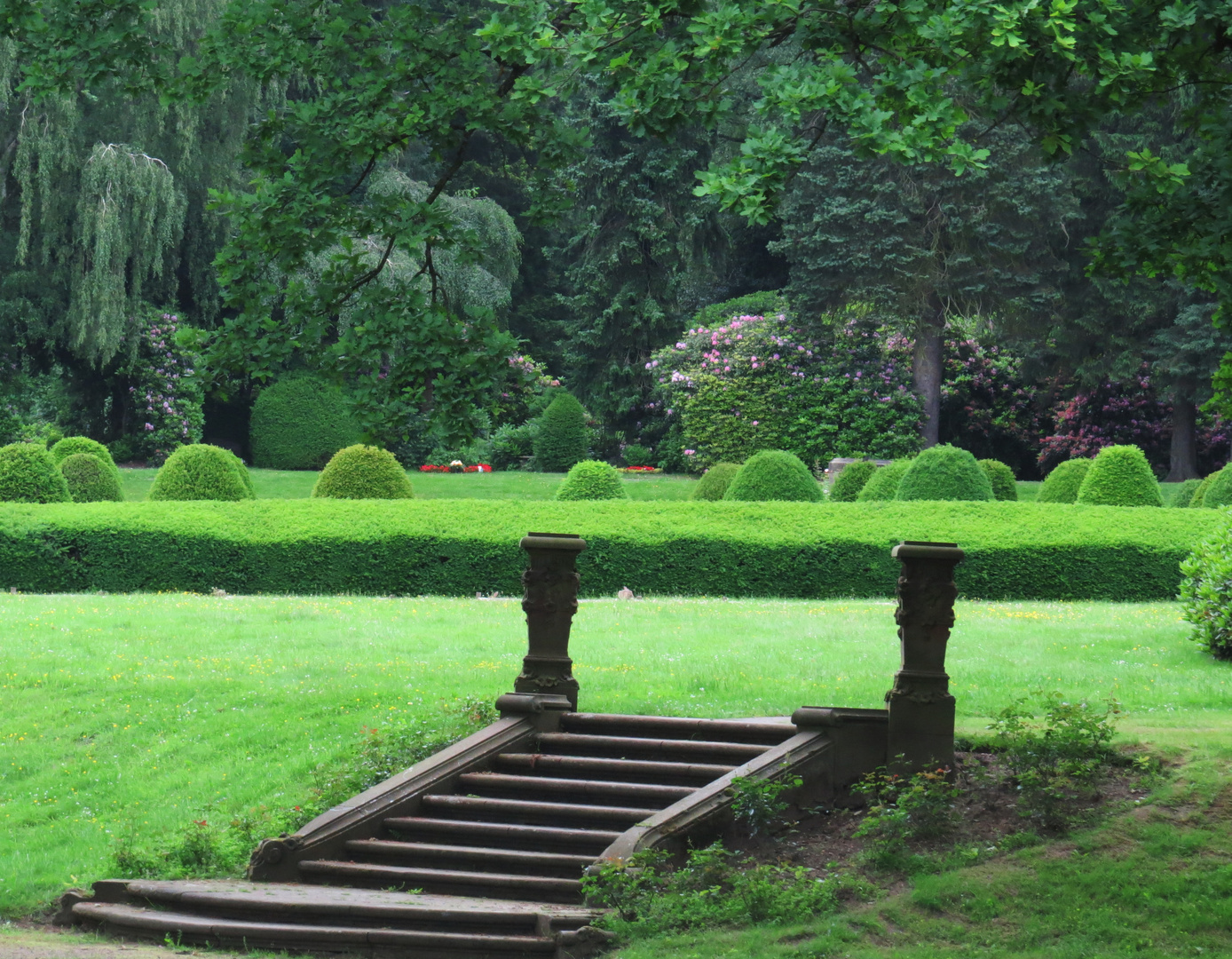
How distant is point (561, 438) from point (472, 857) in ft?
79.4

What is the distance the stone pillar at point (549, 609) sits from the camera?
9.14m

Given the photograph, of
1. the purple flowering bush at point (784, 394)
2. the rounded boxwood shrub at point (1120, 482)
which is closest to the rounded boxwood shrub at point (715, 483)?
the rounded boxwood shrub at point (1120, 482)

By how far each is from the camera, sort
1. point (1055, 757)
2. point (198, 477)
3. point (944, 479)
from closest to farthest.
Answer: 1. point (1055, 757)
2. point (198, 477)
3. point (944, 479)

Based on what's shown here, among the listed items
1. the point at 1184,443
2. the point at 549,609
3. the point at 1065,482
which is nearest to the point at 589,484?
the point at 1065,482

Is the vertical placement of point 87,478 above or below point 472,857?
above

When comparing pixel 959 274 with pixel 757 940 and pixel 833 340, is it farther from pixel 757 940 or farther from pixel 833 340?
pixel 757 940

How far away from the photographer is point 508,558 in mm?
16797

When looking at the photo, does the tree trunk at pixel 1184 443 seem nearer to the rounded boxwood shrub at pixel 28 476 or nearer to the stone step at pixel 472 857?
the rounded boxwood shrub at pixel 28 476

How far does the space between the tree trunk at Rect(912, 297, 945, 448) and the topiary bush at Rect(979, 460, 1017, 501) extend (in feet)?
18.4

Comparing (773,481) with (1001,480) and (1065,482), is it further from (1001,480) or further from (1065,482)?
(1001,480)

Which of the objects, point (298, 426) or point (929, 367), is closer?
point (929, 367)

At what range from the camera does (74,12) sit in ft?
26.1

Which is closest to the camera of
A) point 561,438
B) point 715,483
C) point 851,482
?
point 715,483

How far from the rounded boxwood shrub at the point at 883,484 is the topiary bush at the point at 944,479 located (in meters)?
1.24
